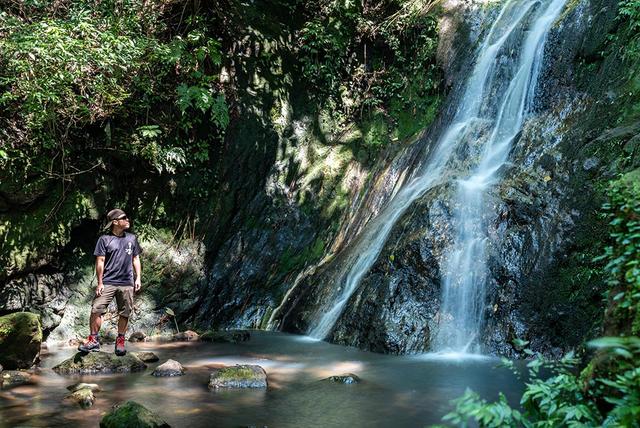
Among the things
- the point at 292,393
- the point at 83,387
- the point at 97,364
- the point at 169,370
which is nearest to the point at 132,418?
the point at 83,387

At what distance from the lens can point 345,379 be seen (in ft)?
21.1

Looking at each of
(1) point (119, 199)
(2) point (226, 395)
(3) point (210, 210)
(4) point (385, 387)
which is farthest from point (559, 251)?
(1) point (119, 199)

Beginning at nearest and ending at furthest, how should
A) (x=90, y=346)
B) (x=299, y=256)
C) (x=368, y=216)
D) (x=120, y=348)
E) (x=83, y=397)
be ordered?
(x=83, y=397) → (x=90, y=346) → (x=120, y=348) → (x=368, y=216) → (x=299, y=256)

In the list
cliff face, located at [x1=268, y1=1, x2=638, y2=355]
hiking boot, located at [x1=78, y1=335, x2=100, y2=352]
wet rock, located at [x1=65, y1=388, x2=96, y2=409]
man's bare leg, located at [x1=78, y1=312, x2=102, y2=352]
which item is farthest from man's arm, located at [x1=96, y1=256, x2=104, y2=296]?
cliff face, located at [x1=268, y1=1, x2=638, y2=355]

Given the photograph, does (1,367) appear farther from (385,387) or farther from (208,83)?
(208,83)

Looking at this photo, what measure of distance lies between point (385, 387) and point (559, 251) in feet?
11.0

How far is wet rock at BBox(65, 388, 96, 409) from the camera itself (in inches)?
221

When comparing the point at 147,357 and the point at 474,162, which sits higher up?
the point at 474,162

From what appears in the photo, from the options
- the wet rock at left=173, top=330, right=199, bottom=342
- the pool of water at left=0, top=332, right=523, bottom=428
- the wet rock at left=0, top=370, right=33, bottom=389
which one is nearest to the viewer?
the pool of water at left=0, top=332, right=523, bottom=428

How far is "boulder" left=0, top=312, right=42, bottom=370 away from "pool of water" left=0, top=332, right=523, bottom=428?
0.35 m

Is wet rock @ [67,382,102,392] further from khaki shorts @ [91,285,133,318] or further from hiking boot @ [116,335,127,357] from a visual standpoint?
khaki shorts @ [91,285,133,318]

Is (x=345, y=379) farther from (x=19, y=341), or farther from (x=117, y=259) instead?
(x=19, y=341)

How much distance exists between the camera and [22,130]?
31.0 feet

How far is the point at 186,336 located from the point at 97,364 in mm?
2892
